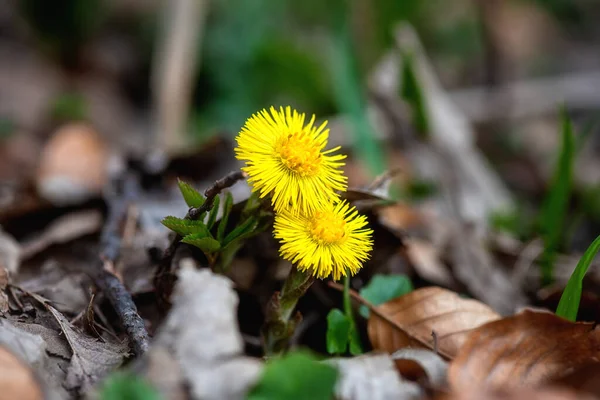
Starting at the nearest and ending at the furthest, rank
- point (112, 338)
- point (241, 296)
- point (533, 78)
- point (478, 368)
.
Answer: point (478, 368)
point (112, 338)
point (241, 296)
point (533, 78)

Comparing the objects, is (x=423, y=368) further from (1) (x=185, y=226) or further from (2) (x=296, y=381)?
(1) (x=185, y=226)

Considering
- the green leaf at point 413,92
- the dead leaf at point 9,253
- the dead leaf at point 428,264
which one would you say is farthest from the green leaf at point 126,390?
the green leaf at point 413,92

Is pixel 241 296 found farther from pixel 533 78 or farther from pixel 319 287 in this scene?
pixel 533 78

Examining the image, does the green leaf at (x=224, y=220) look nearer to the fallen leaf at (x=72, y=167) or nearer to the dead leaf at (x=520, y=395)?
the dead leaf at (x=520, y=395)

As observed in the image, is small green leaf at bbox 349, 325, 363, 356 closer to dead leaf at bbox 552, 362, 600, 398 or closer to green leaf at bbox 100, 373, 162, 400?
dead leaf at bbox 552, 362, 600, 398

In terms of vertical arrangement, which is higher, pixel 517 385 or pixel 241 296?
pixel 241 296

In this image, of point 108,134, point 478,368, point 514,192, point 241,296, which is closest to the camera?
point 478,368

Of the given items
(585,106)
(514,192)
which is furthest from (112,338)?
(585,106)
